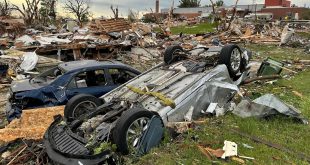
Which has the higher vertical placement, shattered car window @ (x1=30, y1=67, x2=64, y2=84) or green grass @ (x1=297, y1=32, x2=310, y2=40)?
shattered car window @ (x1=30, y1=67, x2=64, y2=84)

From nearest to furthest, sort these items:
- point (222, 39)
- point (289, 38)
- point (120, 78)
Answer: point (120, 78) → point (289, 38) → point (222, 39)

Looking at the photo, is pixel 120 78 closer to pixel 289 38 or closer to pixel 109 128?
pixel 109 128

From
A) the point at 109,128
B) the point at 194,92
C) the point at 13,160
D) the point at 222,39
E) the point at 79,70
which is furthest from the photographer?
the point at 222,39

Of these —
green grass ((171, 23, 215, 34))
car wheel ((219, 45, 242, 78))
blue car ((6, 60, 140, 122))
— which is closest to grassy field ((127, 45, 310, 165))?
car wheel ((219, 45, 242, 78))

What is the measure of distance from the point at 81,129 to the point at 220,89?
2853mm

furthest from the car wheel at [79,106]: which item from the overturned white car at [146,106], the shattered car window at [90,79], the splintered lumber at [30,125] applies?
the shattered car window at [90,79]

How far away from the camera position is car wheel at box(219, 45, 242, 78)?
317 inches

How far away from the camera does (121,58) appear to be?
20.1 m

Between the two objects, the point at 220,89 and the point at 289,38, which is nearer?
the point at 220,89

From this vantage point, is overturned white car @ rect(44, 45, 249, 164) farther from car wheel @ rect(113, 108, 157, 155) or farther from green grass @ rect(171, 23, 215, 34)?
green grass @ rect(171, 23, 215, 34)

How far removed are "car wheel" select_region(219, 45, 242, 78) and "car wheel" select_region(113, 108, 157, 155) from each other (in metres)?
2.82

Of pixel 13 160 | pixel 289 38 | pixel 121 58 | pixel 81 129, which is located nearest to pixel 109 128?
pixel 81 129

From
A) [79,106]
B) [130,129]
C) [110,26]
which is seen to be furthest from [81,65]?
[110,26]

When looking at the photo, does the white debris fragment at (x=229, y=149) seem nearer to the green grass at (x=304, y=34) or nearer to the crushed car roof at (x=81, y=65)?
the crushed car roof at (x=81, y=65)
